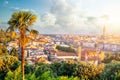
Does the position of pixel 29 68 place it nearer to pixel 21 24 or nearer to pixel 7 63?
pixel 7 63

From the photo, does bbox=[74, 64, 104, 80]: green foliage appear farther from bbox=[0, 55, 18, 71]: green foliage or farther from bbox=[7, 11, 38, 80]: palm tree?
bbox=[7, 11, 38, 80]: palm tree

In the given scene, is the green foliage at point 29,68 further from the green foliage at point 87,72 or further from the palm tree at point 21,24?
the palm tree at point 21,24

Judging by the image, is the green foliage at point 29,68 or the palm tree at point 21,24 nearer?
the palm tree at point 21,24

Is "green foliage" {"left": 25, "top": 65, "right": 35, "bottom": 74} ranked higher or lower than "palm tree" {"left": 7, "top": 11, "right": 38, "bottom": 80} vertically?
lower

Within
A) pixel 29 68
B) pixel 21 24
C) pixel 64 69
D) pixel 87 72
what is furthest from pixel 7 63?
pixel 21 24

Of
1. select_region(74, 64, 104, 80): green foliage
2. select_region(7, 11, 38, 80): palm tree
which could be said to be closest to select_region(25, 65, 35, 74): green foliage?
select_region(74, 64, 104, 80): green foliage

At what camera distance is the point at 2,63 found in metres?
14.4

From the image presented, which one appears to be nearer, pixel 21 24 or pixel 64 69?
pixel 21 24

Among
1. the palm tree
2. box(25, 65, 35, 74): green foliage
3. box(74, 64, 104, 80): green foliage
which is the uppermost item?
the palm tree

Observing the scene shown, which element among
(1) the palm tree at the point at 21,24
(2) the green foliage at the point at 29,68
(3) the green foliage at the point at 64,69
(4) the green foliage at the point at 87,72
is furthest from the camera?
(3) the green foliage at the point at 64,69

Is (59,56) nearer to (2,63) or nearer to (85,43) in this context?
(2,63)

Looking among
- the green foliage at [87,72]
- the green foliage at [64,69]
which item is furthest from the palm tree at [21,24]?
the green foliage at [64,69]

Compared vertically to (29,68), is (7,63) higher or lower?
higher

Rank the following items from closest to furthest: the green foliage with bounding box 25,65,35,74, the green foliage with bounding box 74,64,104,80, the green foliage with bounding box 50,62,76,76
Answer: the green foliage with bounding box 25,65,35,74, the green foliage with bounding box 74,64,104,80, the green foliage with bounding box 50,62,76,76
